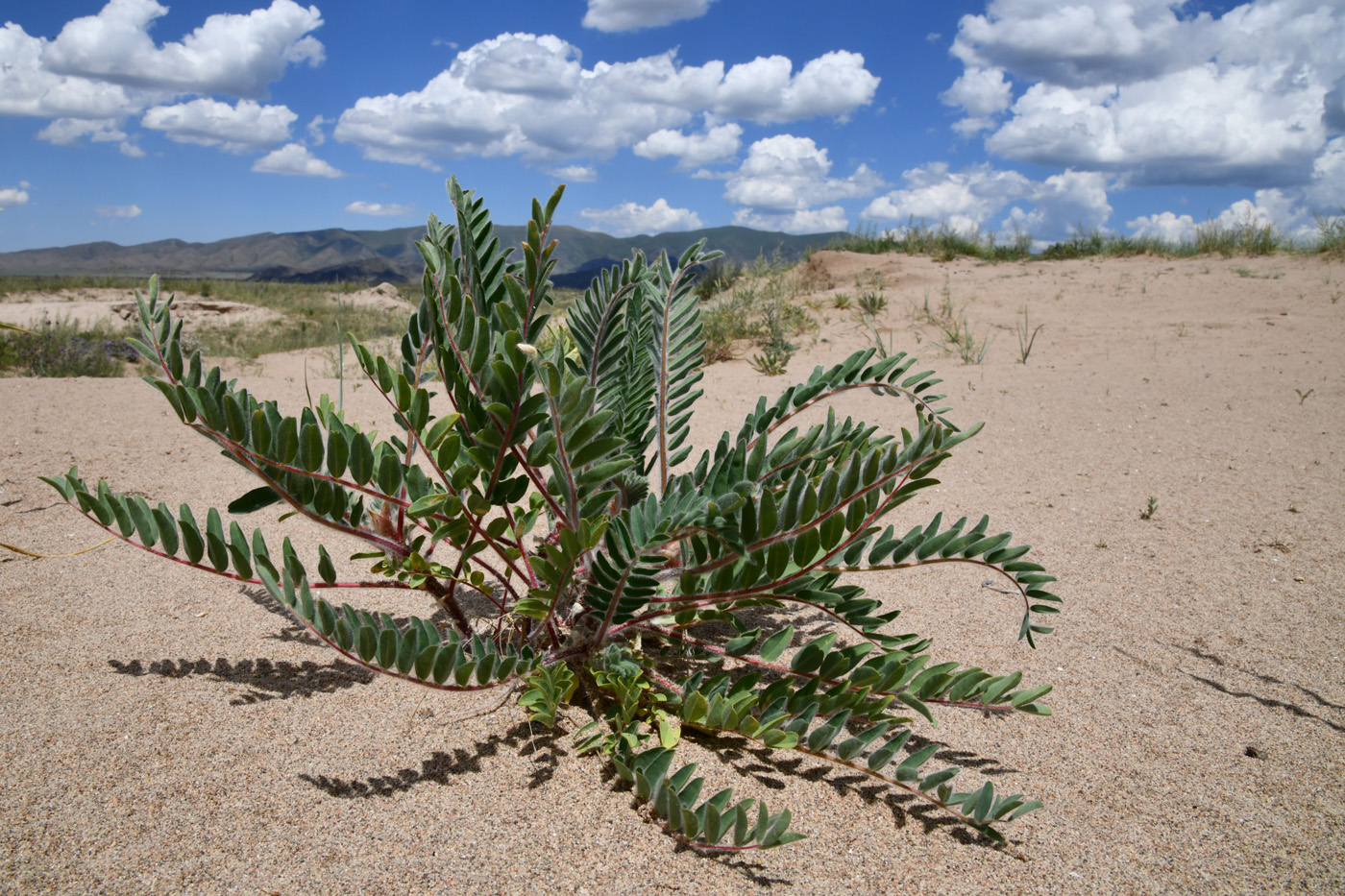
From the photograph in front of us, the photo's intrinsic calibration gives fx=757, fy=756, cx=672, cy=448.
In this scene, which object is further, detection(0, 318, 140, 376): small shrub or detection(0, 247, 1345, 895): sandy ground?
detection(0, 318, 140, 376): small shrub

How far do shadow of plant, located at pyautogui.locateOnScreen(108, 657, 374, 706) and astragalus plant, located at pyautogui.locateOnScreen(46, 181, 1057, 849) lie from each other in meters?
0.27

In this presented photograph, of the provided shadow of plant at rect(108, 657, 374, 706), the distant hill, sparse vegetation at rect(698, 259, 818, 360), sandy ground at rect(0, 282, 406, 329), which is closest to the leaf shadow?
shadow of plant at rect(108, 657, 374, 706)

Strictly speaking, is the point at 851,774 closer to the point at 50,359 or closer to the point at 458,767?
the point at 458,767

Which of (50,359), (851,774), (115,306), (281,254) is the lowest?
(851,774)

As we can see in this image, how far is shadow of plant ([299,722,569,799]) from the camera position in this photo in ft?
4.10

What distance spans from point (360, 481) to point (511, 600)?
65cm

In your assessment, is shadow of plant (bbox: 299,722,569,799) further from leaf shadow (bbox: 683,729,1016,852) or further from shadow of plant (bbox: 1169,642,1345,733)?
shadow of plant (bbox: 1169,642,1345,733)

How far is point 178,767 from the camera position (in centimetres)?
126

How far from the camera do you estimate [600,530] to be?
3.51ft

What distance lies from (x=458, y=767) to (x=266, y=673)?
0.55 metres

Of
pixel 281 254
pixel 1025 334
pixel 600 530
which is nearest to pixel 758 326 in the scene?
pixel 1025 334

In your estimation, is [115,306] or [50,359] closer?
[50,359]

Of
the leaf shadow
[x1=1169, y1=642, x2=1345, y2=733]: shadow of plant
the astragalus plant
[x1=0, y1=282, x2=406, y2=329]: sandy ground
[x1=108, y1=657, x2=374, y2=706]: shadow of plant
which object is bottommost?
the leaf shadow

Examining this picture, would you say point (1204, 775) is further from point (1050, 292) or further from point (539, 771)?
point (1050, 292)
